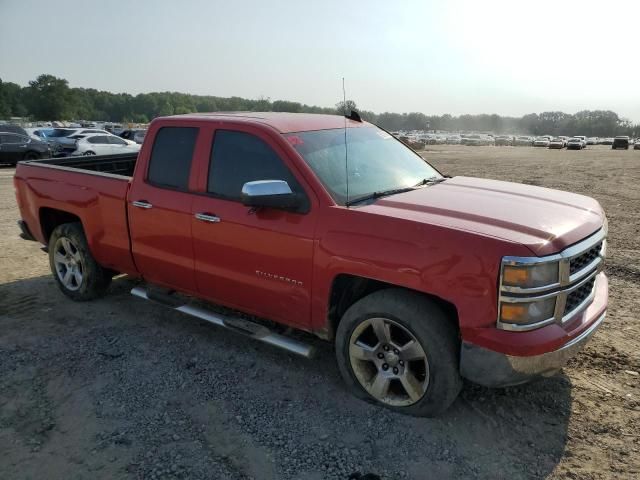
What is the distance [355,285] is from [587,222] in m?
1.55

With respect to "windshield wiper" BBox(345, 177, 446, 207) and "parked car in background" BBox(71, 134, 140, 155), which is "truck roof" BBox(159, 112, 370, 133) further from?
"parked car in background" BBox(71, 134, 140, 155)

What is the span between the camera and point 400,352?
10.7ft

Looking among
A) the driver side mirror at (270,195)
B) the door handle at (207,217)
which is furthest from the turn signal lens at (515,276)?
the door handle at (207,217)

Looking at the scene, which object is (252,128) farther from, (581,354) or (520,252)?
(581,354)

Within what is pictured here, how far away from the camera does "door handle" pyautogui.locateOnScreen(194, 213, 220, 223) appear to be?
3.88 metres

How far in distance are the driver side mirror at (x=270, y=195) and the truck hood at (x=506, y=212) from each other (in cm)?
51

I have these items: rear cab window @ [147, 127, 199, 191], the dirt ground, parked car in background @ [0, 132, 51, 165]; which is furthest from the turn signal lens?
parked car in background @ [0, 132, 51, 165]

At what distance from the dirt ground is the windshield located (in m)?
1.43

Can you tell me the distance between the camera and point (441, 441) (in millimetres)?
3096

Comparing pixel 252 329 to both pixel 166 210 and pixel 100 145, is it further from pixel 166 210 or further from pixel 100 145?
pixel 100 145

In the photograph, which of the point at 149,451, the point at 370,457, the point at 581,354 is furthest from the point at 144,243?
the point at 581,354

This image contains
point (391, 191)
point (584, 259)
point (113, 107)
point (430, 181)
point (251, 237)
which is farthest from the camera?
point (113, 107)

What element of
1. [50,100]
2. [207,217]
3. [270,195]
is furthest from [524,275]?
[50,100]

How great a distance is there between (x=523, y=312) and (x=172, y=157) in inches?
117
